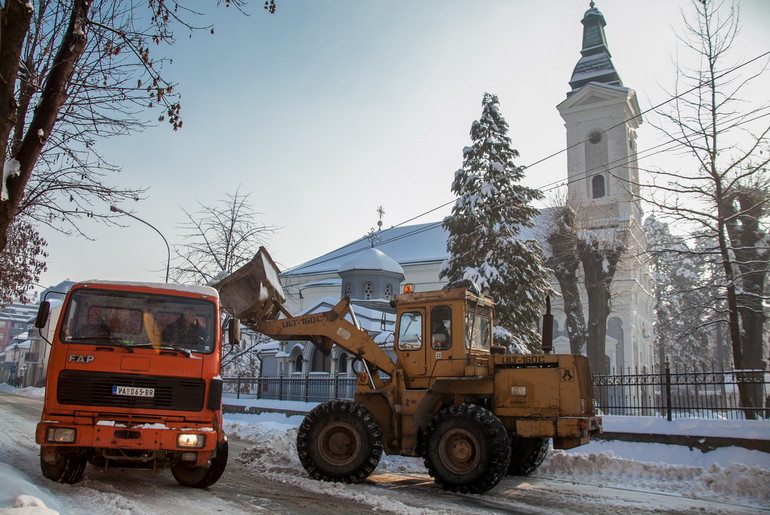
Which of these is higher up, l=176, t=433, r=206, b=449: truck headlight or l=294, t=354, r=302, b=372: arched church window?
l=294, t=354, r=302, b=372: arched church window

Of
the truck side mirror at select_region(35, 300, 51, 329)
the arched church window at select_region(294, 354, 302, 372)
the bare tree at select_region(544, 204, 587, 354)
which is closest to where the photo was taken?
the truck side mirror at select_region(35, 300, 51, 329)

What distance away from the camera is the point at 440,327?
1005cm

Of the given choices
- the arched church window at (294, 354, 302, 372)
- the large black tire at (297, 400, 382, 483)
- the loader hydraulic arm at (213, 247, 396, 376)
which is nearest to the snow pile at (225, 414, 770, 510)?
the large black tire at (297, 400, 382, 483)

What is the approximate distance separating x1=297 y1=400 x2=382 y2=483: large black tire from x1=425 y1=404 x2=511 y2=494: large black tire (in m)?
0.94

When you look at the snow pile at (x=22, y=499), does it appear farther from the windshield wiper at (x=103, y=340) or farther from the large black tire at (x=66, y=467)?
the windshield wiper at (x=103, y=340)

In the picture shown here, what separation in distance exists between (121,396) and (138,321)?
0.99m

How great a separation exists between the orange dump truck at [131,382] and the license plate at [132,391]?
11mm

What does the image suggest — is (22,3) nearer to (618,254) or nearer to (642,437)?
(642,437)

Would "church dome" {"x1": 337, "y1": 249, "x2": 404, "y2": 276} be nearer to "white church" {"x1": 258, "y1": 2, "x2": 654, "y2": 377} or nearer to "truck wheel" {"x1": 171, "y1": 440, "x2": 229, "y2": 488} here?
"white church" {"x1": 258, "y1": 2, "x2": 654, "y2": 377}

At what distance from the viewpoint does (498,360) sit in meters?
9.93

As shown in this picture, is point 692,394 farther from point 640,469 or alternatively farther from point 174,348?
point 174,348

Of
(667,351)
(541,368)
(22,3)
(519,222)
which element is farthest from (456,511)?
(667,351)

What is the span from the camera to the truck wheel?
26.3 feet

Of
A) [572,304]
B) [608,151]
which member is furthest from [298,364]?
[608,151]
